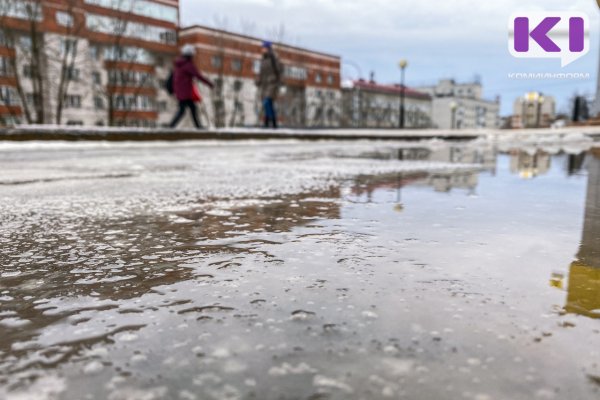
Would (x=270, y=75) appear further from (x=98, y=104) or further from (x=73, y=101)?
(x=73, y=101)

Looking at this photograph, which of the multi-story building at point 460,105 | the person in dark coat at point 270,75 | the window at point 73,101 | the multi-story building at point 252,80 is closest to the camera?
the person in dark coat at point 270,75

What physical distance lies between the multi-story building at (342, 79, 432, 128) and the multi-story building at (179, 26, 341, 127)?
2032mm

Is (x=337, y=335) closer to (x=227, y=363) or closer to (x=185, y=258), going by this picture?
(x=227, y=363)

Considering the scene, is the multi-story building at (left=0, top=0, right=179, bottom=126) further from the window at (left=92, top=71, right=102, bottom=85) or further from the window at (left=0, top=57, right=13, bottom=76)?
the window at (left=0, top=57, right=13, bottom=76)

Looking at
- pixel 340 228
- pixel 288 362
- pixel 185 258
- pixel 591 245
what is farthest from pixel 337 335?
pixel 591 245

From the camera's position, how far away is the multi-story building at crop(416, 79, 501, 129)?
90.6 metres

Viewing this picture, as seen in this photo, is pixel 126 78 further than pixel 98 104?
No

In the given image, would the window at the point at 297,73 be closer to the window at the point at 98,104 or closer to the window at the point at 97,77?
the window at the point at 97,77

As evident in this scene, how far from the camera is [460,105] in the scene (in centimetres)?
9912

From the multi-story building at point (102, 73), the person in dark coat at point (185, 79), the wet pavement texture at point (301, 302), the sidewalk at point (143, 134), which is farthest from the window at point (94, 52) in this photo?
the wet pavement texture at point (301, 302)

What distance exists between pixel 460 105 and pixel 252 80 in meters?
69.7

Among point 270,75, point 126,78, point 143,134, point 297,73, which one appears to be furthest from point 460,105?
point 143,134

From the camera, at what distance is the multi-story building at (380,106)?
58.2 m

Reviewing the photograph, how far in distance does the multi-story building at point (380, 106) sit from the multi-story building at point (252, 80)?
2.03m
